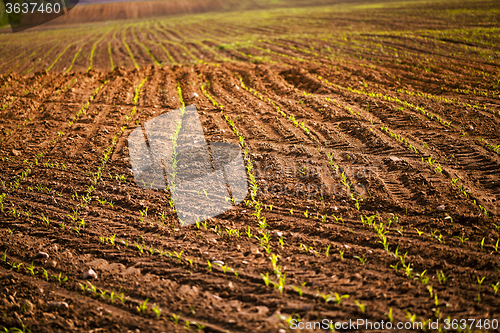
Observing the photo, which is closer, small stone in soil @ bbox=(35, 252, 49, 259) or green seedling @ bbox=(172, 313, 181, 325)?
green seedling @ bbox=(172, 313, 181, 325)

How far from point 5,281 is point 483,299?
494 cm

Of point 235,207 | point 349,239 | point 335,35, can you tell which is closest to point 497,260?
point 349,239

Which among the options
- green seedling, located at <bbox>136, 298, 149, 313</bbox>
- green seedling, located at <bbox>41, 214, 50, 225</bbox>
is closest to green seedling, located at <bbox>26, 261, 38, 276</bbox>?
green seedling, located at <bbox>41, 214, 50, 225</bbox>

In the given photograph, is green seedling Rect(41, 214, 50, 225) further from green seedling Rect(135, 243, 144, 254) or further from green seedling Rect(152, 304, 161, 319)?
green seedling Rect(152, 304, 161, 319)

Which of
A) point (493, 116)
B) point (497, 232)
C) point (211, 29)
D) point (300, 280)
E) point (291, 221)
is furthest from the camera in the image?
point (211, 29)

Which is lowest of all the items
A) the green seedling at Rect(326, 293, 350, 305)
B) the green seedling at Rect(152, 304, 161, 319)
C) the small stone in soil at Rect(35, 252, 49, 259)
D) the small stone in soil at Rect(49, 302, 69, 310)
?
the green seedling at Rect(326, 293, 350, 305)

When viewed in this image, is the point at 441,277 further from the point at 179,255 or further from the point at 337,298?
the point at 179,255

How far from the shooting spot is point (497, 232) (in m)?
3.48

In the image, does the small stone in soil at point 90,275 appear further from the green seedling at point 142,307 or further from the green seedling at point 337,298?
the green seedling at point 337,298

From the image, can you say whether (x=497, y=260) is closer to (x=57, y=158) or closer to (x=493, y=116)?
(x=493, y=116)
